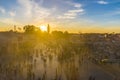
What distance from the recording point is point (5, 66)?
2720 cm

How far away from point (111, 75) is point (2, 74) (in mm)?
12453

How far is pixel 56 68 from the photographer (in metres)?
27.3

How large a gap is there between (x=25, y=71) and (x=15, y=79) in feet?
10.6

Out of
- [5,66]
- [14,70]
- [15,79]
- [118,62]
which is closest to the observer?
[15,79]

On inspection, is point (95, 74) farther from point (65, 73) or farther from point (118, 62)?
point (118, 62)

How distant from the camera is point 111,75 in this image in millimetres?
25562

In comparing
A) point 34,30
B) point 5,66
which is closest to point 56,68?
point 5,66

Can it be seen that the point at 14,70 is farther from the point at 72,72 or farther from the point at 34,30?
the point at 34,30

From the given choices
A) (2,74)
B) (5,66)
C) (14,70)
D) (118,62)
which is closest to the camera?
(2,74)

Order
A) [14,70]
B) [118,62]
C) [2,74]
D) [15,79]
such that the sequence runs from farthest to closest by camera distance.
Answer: [118,62], [14,70], [2,74], [15,79]

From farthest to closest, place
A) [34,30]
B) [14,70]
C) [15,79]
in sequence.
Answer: [34,30]
[14,70]
[15,79]

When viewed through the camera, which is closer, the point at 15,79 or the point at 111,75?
the point at 15,79

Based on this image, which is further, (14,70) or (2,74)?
(14,70)

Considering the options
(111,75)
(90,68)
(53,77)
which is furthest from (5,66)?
(111,75)
